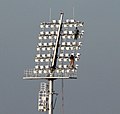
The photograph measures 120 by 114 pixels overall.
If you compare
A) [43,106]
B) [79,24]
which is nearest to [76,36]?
[79,24]

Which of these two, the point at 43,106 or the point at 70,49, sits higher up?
the point at 70,49

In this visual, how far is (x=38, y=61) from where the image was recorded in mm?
97875

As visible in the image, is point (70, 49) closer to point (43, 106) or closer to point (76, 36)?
point (76, 36)

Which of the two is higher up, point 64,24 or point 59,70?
point 64,24

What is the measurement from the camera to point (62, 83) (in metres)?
97.2

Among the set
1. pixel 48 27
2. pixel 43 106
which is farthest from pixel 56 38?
pixel 43 106

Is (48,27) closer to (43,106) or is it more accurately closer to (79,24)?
(79,24)

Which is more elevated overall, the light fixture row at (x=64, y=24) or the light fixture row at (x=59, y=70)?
the light fixture row at (x=64, y=24)

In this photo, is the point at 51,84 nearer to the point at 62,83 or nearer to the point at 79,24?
the point at 62,83

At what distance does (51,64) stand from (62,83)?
10.1ft

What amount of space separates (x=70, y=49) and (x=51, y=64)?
337cm

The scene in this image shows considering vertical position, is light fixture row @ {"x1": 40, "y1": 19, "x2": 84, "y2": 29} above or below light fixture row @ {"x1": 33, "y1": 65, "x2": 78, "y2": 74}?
above

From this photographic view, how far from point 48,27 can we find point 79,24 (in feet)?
14.3

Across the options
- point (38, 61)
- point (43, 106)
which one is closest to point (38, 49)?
point (38, 61)
